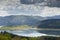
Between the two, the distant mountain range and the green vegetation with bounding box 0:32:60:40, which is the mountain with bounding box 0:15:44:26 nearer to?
the distant mountain range

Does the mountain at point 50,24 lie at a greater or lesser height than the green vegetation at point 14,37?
greater

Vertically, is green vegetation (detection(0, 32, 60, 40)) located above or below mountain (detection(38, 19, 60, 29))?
below

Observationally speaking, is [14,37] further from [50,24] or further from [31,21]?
[50,24]

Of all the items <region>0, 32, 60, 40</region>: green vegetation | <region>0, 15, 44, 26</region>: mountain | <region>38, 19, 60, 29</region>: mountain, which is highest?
<region>0, 15, 44, 26</region>: mountain

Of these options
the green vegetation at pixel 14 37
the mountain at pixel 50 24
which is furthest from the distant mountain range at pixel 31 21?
the green vegetation at pixel 14 37

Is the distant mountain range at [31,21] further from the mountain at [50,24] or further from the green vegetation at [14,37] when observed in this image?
the green vegetation at [14,37]

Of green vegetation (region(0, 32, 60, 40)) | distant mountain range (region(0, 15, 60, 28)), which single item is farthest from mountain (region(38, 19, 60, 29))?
green vegetation (region(0, 32, 60, 40))

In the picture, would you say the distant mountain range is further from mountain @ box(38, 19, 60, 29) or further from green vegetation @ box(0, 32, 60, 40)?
green vegetation @ box(0, 32, 60, 40)

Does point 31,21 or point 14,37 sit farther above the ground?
point 31,21

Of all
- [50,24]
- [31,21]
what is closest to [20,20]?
[31,21]

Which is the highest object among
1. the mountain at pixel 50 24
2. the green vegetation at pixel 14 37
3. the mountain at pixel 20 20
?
the mountain at pixel 20 20
